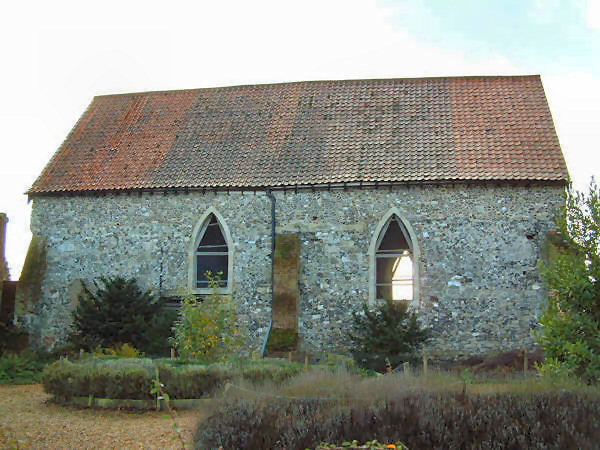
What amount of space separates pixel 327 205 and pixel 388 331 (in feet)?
14.1

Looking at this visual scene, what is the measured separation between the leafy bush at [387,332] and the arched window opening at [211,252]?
4587mm

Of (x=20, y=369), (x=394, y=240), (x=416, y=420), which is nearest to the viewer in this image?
(x=416, y=420)

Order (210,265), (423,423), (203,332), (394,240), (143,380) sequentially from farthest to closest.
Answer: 1. (210,265)
2. (394,240)
3. (203,332)
4. (143,380)
5. (423,423)

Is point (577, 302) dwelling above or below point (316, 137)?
below

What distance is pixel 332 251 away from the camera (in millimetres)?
21109

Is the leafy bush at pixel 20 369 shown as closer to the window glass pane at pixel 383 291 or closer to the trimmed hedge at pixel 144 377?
the trimmed hedge at pixel 144 377

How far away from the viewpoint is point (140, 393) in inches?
569

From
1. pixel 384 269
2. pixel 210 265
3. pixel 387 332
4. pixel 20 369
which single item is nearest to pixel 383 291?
pixel 387 332

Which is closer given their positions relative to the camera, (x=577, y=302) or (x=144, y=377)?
(x=577, y=302)

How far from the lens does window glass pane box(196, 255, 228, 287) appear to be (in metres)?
22.6

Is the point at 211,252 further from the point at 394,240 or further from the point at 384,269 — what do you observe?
the point at 384,269

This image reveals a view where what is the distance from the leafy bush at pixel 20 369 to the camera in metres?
19.5

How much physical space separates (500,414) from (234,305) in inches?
485

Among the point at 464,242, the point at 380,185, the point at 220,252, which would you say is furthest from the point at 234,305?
the point at 464,242
